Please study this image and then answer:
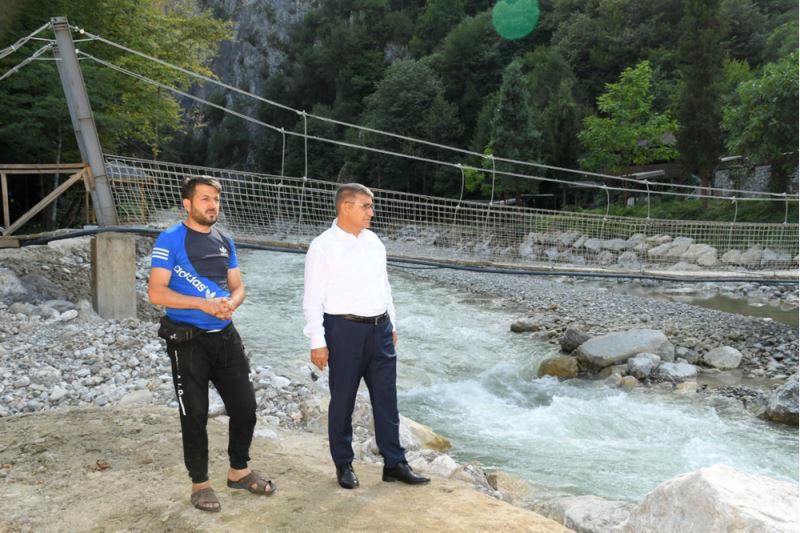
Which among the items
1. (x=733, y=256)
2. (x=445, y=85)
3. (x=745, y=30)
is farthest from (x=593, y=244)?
(x=445, y=85)

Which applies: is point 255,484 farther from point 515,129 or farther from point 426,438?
point 515,129

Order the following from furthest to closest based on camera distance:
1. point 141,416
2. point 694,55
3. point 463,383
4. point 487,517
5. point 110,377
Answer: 1. point 694,55
2. point 463,383
3. point 110,377
4. point 141,416
5. point 487,517

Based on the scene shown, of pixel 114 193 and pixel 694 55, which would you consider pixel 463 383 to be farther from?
pixel 694 55

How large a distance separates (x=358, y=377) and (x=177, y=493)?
3.17 feet

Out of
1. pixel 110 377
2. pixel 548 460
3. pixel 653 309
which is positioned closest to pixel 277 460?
pixel 110 377

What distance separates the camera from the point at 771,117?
17.9m

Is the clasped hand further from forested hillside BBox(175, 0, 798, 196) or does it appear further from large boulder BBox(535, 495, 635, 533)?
forested hillside BBox(175, 0, 798, 196)

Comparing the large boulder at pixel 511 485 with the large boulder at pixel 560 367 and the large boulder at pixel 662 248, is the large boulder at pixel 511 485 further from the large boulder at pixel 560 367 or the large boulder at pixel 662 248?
the large boulder at pixel 662 248

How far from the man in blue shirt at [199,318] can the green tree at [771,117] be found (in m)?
18.9

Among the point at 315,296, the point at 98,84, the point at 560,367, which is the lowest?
the point at 560,367

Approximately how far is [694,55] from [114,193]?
73.3ft

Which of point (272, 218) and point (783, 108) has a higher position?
point (783, 108)

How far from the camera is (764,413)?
6.31 metres

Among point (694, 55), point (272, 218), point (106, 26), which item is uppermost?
point (694, 55)
